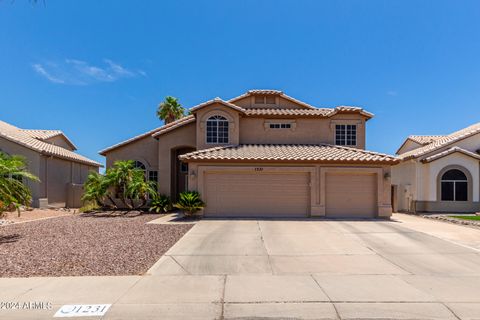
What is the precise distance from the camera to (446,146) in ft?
74.5

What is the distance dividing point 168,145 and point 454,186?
1940 cm

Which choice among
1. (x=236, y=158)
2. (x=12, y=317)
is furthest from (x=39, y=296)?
(x=236, y=158)

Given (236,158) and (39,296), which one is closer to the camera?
(39,296)

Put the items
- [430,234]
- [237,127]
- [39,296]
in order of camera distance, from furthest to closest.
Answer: [237,127] < [430,234] < [39,296]

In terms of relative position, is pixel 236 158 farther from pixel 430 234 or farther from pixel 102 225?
pixel 430 234

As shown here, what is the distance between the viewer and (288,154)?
60.3 ft

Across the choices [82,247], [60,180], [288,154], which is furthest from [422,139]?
[60,180]

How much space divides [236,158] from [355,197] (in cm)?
694

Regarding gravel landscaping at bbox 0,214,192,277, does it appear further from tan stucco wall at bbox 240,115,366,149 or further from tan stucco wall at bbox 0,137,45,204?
tan stucco wall at bbox 240,115,366,149

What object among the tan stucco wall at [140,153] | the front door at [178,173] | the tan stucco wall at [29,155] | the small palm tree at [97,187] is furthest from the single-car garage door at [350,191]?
the tan stucco wall at [29,155]

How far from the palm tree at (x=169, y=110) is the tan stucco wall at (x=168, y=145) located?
22163mm

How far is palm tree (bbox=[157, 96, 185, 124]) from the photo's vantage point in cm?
4350

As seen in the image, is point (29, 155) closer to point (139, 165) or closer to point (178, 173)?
point (139, 165)

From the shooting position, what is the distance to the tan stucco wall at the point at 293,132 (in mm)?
21703
